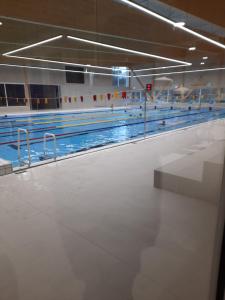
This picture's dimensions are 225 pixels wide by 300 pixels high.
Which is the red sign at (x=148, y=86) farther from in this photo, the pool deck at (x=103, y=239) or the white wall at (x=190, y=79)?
the pool deck at (x=103, y=239)

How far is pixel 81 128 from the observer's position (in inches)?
327

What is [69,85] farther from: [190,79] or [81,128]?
[190,79]

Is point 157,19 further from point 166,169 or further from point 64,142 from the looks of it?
point 64,142

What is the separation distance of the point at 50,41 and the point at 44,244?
534 centimetres

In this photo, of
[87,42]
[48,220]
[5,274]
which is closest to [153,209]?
[48,220]

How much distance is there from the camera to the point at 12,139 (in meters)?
6.49

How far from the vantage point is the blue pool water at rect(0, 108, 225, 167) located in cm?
564

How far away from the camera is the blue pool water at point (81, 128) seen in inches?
222

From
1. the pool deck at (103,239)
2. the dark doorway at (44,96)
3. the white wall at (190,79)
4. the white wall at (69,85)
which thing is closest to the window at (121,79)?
the white wall at (69,85)

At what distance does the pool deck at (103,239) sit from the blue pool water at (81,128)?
2.39 m

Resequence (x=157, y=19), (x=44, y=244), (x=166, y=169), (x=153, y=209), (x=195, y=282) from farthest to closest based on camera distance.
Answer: (x=157, y=19), (x=166, y=169), (x=153, y=209), (x=44, y=244), (x=195, y=282)

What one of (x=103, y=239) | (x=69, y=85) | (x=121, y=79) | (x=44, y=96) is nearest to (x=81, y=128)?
(x=69, y=85)

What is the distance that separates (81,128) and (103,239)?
276 inches

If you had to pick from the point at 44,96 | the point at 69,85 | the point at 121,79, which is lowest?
the point at 44,96
